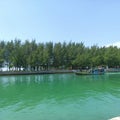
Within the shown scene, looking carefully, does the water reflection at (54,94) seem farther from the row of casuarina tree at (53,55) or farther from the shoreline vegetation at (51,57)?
the row of casuarina tree at (53,55)

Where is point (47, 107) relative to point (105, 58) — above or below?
below

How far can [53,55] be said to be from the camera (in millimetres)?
86750

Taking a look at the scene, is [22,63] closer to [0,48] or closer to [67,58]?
[0,48]

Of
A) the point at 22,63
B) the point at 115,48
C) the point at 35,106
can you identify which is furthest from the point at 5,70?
the point at 35,106

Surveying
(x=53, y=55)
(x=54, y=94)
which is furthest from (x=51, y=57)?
(x=54, y=94)

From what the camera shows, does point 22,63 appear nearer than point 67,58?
Yes

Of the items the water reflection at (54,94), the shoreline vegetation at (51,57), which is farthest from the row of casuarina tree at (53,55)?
the water reflection at (54,94)

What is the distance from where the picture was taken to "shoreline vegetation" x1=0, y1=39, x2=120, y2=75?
8075 centimetres

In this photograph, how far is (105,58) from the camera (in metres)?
91.5

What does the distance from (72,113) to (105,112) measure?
1.99m

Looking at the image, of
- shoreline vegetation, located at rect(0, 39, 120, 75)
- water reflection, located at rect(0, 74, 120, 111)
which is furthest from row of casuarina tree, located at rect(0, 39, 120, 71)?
water reflection, located at rect(0, 74, 120, 111)

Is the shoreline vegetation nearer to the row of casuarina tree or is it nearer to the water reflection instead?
the row of casuarina tree

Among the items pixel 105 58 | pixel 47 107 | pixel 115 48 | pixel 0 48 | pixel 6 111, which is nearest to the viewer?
pixel 6 111

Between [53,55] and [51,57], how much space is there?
0.87 m
